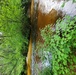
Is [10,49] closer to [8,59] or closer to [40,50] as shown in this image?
[8,59]

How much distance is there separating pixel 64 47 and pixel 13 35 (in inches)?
100.0

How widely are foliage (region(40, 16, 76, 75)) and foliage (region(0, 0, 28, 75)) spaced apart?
2037 millimetres

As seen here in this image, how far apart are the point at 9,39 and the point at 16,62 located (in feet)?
2.84

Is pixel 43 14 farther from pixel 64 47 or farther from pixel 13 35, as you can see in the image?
pixel 64 47

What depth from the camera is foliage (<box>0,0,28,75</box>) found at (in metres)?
5.49

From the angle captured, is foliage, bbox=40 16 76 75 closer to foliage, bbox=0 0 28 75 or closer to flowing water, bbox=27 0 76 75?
flowing water, bbox=27 0 76 75

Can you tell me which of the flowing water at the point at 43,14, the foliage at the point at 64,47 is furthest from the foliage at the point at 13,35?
the foliage at the point at 64,47

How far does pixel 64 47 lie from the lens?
3.43 meters

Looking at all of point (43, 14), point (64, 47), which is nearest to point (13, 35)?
point (43, 14)

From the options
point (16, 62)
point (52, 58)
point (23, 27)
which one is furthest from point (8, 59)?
point (52, 58)

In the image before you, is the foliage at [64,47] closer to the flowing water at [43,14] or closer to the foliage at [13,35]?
the flowing water at [43,14]

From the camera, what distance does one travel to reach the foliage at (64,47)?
3.36 m

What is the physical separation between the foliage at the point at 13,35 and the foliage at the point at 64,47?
80.2 inches

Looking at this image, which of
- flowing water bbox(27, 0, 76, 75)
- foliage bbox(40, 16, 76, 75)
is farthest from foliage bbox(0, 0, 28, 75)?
foliage bbox(40, 16, 76, 75)
